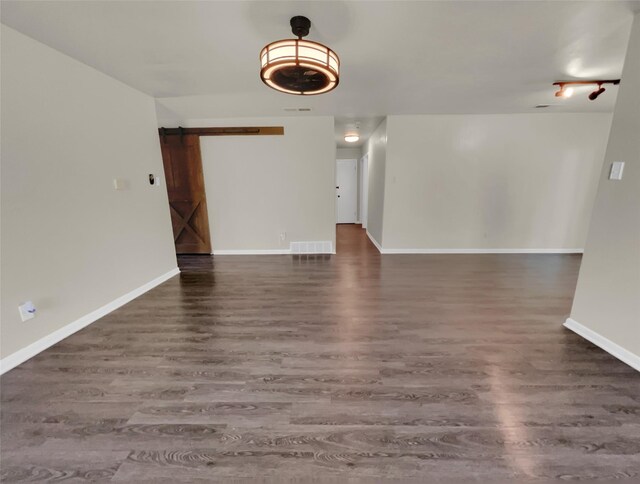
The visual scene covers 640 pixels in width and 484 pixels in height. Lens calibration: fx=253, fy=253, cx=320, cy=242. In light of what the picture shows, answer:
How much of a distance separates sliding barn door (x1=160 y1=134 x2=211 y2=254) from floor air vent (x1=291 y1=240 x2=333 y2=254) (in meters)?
1.61

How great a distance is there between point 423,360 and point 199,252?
424 cm

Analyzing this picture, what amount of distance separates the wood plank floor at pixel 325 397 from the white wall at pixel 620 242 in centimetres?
21

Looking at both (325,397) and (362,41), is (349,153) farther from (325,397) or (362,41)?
(325,397)

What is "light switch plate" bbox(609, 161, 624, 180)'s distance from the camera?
1743 millimetres

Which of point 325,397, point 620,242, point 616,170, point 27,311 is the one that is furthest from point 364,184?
point 27,311

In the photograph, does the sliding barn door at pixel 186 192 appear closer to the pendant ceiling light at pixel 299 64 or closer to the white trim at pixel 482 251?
the pendant ceiling light at pixel 299 64

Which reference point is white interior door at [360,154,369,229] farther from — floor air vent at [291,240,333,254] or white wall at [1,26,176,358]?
white wall at [1,26,176,358]

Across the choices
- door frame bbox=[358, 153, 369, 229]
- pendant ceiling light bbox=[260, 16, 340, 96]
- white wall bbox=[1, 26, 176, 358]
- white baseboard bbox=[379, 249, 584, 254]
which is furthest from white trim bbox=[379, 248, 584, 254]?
white wall bbox=[1, 26, 176, 358]

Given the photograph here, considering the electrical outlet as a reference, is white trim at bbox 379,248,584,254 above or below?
below

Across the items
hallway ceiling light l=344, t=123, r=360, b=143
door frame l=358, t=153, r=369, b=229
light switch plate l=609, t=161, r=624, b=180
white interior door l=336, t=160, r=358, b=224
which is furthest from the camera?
white interior door l=336, t=160, r=358, b=224

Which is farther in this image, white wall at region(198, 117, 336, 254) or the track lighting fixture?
white wall at region(198, 117, 336, 254)

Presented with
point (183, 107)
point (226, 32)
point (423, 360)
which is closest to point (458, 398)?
point (423, 360)

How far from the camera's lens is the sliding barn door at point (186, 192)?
434cm

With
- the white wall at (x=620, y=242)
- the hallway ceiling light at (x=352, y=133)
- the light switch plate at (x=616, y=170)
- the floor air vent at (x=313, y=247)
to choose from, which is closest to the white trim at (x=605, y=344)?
the white wall at (x=620, y=242)
